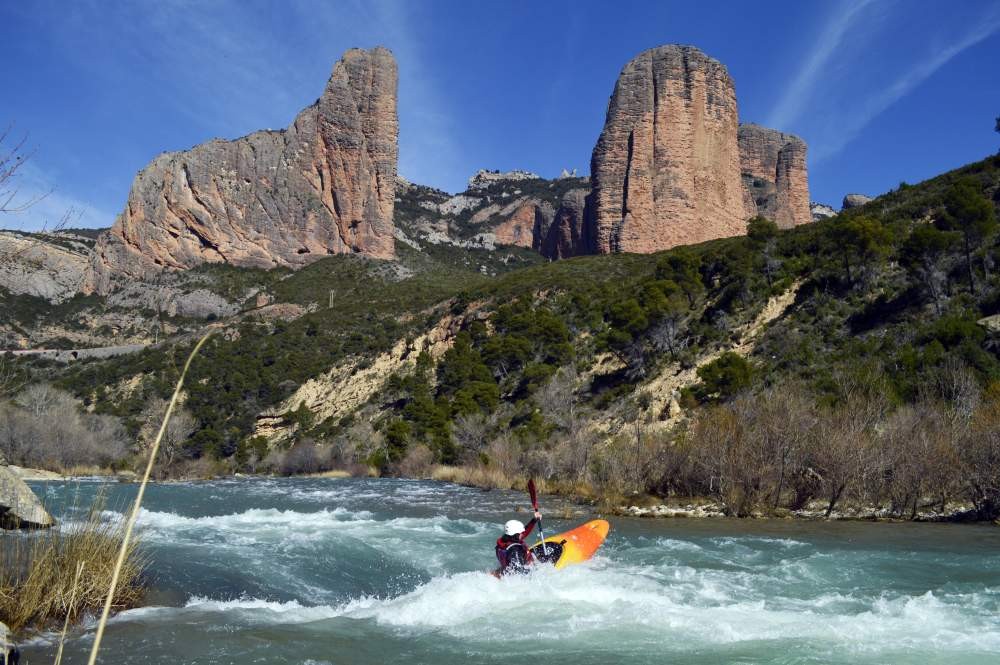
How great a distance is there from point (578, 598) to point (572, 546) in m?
2.07

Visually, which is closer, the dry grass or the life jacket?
the dry grass

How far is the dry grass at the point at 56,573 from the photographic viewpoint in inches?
305

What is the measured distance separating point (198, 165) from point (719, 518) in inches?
3275

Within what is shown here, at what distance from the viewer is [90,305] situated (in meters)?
76.9

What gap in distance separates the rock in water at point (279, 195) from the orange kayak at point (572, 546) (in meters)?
75.8

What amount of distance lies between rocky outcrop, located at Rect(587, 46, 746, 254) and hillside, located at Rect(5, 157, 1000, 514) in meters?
5.64

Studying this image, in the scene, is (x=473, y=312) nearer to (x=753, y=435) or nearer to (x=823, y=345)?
(x=823, y=345)

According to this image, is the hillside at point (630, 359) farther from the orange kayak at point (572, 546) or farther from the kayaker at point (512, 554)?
the orange kayak at point (572, 546)

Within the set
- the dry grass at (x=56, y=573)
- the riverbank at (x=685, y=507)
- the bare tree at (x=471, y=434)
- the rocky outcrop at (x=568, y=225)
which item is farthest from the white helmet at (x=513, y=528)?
the rocky outcrop at (x=568, y=225)

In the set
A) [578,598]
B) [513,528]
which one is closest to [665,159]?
[513,528]

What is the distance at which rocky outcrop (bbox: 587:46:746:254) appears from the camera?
67.4 meters

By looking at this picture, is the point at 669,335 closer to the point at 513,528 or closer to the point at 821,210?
the point at 513,528

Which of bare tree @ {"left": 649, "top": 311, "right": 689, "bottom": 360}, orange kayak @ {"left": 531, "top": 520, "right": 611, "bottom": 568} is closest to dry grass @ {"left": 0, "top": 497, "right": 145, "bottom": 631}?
orange kayak @ {"left": 531, "top": 520, "right": 611, "bottom": 568}

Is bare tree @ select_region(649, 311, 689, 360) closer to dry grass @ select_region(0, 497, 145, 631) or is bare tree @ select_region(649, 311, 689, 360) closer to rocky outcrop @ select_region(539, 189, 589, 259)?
dry grass @ select_region(0, 497, 145, 631)
